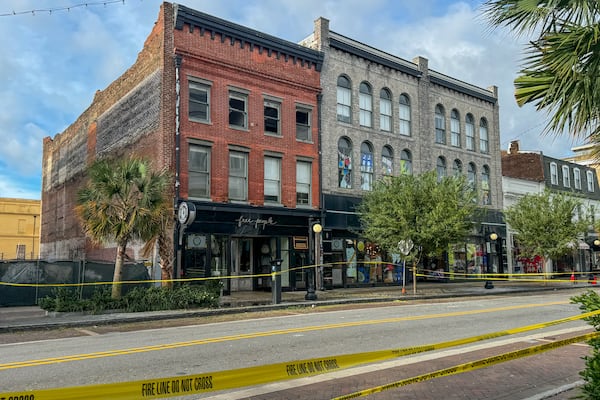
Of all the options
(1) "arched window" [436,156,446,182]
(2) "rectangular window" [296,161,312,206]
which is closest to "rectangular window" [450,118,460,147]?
(1) "arched window" [436,156,446,182]

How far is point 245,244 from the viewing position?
23578 mm

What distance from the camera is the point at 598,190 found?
46.0m

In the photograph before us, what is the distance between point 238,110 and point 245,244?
5.95m

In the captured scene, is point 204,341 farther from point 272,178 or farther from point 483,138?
point 483,138

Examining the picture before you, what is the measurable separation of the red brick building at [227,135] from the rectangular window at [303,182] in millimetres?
50

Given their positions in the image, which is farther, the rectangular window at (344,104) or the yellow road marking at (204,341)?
the rectangular window at (344,104)

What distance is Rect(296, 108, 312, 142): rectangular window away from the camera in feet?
81.7

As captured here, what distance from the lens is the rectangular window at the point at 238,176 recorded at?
22.4 metres

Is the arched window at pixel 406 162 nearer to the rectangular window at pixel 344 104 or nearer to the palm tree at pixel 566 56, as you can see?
the rectangular window at pixel 344 104

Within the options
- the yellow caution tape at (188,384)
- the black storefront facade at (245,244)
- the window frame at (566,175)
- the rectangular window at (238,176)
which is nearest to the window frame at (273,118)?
the rectangular window at (238,176)

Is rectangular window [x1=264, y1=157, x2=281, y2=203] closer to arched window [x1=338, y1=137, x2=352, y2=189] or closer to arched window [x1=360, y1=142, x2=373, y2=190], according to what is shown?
arched window [x1=338, y1=137, x2=352, y2=189]

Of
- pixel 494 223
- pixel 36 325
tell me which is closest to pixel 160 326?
pixel 36 325

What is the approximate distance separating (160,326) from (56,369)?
5.67m

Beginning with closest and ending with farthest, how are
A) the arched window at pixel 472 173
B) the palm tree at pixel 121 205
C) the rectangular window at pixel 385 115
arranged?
1. the palm tree at pixel 121 205
2. the rectangular window at pixel 385 115
3. the arched window at pixel 472 173
